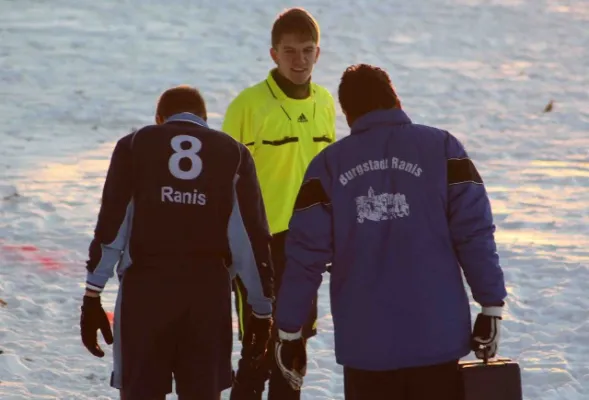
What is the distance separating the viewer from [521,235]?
957 cm

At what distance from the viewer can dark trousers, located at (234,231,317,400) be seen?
4.93m

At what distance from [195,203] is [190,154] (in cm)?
16

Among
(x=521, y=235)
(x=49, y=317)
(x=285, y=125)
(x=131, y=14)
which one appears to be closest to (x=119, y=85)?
(x=131, y=14)

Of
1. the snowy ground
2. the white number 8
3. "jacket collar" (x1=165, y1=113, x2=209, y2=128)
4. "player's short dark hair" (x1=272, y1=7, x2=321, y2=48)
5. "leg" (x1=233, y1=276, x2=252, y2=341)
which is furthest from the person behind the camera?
the snowy ground

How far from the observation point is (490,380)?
380 cm

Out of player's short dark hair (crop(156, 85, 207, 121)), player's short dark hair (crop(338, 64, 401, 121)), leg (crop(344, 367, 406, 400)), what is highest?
player's short dark hair (crop(156, 85, 207, 121))

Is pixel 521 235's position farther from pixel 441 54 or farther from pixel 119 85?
pixel 441 54

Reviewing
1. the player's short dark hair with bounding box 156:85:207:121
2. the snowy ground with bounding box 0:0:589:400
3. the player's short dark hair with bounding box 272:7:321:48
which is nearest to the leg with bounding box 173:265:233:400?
the player's short dark hair with bounding box 156:85:207:121

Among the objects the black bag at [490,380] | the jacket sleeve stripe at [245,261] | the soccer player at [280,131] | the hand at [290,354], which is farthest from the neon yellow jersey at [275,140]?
the black bag at [490,380]

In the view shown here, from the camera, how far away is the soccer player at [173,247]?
4.10 metres

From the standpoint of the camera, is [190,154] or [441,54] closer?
[190,154]

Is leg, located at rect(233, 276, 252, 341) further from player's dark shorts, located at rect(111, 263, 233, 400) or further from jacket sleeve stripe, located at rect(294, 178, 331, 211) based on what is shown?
jacket sleeve stripe, located at rect(294, 178, 331, 211)

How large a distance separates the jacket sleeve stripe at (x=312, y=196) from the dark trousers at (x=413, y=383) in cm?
52

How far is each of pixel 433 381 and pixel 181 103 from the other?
123 cm
